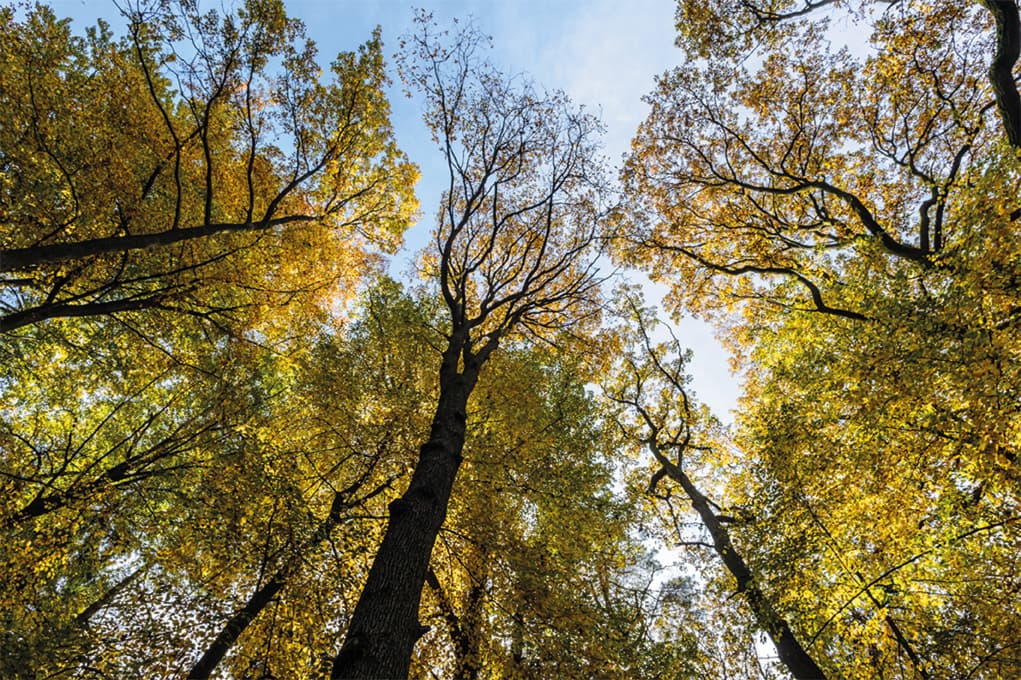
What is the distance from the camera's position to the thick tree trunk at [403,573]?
10.4 feet

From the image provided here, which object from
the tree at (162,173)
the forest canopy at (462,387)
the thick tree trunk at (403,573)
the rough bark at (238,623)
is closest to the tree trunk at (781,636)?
the forest canopy at (462,387)

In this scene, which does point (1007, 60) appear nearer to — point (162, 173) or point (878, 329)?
point (878, 329)

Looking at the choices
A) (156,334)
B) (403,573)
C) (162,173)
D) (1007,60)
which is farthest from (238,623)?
(1007,60)

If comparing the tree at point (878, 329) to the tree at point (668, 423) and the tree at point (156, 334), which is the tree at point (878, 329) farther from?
the tree at point (156, 334)

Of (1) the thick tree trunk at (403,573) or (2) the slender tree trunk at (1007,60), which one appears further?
(2) the slender tree trunk at (1007,60)

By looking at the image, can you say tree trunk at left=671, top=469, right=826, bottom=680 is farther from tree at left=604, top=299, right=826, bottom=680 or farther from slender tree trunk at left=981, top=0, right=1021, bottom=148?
slender tree trunk at left=981, top=0, right=1021, bottom=148

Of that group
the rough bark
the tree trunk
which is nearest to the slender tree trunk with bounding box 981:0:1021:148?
the tree trunk

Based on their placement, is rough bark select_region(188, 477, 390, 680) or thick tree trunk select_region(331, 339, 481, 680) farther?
rough bark select_region(188, 477, 390, 680)

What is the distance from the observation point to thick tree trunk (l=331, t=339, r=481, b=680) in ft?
10.4

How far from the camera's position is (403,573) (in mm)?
3812

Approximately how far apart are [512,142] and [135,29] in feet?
19.9

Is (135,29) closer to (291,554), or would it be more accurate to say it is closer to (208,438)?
(208,438)

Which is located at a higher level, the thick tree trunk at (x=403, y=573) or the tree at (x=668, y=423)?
the tree at (x=668, y=423)

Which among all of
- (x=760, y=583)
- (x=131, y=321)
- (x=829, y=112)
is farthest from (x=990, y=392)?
(x=131, y=321)
